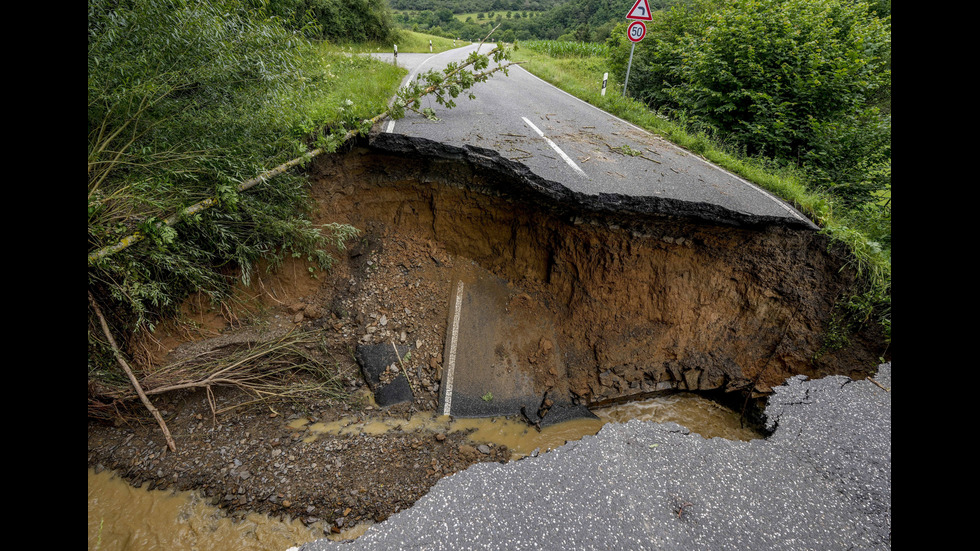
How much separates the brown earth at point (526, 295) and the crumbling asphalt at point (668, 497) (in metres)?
0.97

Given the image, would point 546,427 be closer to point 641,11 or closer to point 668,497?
point 668,497

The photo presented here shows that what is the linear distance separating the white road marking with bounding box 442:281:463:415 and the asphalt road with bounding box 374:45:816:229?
2014mm

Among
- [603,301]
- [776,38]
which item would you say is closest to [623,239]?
[603,301]

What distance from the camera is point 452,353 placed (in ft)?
15.4

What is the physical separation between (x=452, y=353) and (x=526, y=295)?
53.6 inches

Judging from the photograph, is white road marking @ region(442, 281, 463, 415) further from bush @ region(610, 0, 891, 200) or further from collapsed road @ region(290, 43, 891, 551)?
bush @ region(610, 0, 891, 200)

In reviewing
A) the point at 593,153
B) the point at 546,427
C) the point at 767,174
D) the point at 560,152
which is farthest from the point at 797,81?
the point at 546,427

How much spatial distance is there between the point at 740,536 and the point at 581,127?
21.0 ft

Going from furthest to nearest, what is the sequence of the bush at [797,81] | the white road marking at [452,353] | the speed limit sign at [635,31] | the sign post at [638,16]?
the speed limit sign at [635,31] < the sign post at [638,16] < the bush at [797,81] < the white road marking at [452,353]

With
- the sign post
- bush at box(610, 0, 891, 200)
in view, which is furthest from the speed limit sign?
bush at box(610, 0, 891, 200)

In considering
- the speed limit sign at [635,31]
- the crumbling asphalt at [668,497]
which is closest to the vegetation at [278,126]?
the speed limit sign at [635,31]

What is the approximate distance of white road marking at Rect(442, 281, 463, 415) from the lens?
4323mm

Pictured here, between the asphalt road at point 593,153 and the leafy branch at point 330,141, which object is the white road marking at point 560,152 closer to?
the asphalt road at point 593,153

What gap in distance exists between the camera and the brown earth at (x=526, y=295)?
13.1 feet
